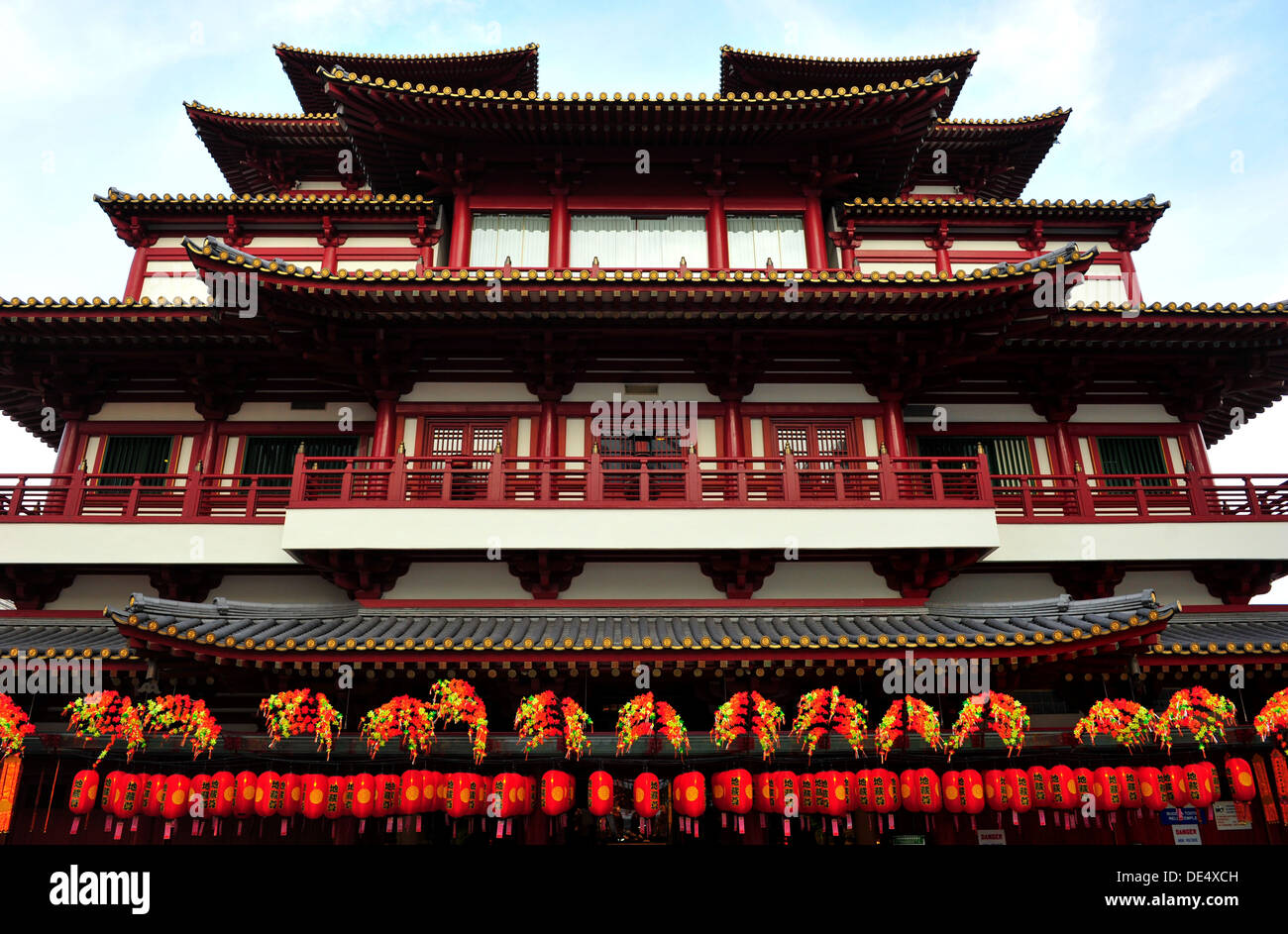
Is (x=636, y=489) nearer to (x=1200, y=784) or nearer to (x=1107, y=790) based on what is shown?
(x=1107, y=790)

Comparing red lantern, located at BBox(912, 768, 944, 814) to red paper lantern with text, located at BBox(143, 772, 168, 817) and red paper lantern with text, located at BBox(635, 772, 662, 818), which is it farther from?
red paper lantern with text, located at BBox(143, 772, 168, 817)

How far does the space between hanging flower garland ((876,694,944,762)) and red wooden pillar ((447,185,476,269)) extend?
37.8 ft

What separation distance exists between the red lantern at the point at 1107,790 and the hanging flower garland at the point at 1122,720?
0.50 m

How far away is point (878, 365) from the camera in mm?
13570

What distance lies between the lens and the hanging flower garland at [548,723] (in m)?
9.37

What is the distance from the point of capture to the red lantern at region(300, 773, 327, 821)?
9430 millimetres

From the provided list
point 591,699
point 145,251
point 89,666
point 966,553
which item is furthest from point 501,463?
point 145,251

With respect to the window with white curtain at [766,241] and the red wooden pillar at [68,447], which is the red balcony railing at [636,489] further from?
the window with white curtain at [766,241]

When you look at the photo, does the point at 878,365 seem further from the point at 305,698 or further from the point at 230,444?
the point at 230,444

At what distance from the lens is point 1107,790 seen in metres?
9.80

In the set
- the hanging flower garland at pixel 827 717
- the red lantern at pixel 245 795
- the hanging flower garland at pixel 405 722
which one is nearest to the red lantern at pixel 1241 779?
the hanging flower garland at pixel 827 717

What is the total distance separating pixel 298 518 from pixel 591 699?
215 inches

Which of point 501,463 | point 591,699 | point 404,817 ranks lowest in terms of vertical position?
point 404,817

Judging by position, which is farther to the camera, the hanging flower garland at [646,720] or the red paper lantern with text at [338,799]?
the red paper lantern with text at [338,799]
